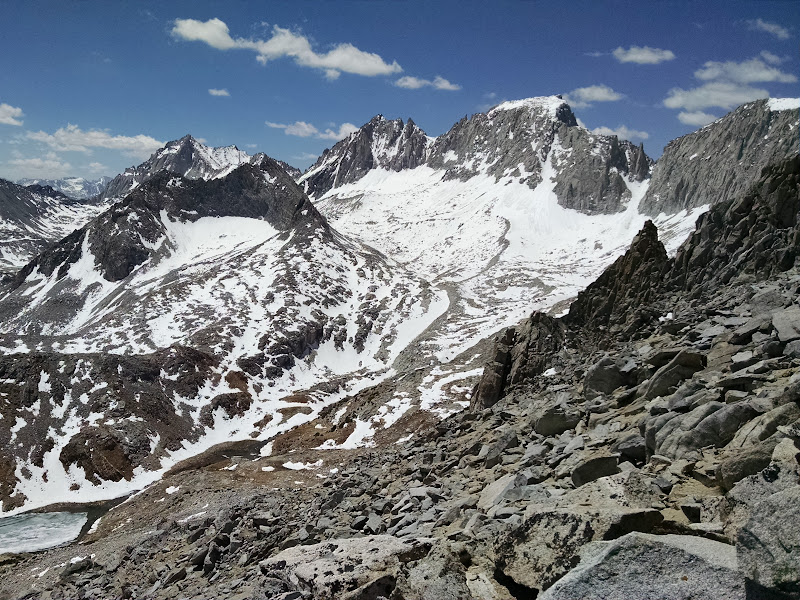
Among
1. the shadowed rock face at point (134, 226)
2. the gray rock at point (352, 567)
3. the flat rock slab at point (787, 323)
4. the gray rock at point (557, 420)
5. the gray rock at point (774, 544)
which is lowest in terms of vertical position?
the gray rock at point (352, 567)

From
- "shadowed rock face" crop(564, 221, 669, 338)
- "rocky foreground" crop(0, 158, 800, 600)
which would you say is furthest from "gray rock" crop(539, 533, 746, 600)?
"shadowed rock face" crop(564, 221, 669, 338)

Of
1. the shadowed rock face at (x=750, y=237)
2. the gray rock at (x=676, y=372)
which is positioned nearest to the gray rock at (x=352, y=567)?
the gray rock at (x=676, y=372)

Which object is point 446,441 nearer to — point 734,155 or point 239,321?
point 239,321

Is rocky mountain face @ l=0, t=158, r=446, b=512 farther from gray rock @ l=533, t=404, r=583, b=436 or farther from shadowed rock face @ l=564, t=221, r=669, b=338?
gray rock @ l=533, t=404, r=583, b=436

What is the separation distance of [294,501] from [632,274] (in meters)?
26.3

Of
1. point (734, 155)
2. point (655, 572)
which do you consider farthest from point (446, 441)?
point (734, 155)

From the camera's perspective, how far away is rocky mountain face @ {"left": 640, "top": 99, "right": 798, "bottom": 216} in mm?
171375

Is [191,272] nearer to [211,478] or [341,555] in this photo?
[211,478]

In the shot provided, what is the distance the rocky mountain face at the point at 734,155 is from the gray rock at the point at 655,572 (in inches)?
7538

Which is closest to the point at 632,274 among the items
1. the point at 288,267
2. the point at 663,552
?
the point at 663,552

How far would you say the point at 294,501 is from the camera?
87.5 feet

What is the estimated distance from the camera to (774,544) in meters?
5.19

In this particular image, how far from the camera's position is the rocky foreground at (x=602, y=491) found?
643 centimetres

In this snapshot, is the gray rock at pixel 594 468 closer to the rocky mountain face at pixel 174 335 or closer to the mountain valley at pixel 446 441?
the mountain valley at pixel 446 441
